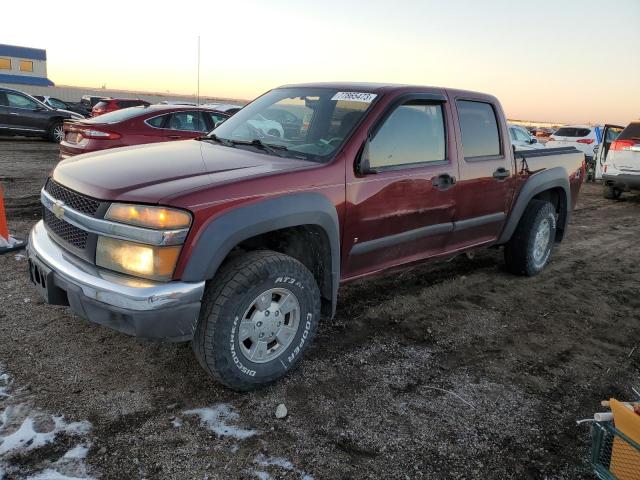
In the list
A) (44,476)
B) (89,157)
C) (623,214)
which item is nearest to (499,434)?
(44,476)

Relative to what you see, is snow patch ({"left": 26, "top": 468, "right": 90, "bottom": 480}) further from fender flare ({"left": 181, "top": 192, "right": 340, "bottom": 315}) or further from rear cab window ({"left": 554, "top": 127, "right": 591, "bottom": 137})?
rear cab window ({"left": 554, "top": 127, "right": 591, "bottom": 137})

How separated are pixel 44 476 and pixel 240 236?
1402mm

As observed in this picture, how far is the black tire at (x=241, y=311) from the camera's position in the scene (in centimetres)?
271

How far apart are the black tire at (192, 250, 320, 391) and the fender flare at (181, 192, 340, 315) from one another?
0.47 feet

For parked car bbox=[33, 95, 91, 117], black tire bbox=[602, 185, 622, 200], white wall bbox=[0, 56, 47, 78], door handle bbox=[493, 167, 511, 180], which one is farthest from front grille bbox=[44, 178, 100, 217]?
white wall bbox=[0, 56, 47, 78]

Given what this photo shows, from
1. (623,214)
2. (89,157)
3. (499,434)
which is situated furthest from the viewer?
(623,214)

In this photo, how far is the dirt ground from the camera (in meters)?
2.45

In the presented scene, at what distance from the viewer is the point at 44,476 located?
2244 millimetres

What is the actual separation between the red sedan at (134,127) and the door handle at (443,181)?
5736mm

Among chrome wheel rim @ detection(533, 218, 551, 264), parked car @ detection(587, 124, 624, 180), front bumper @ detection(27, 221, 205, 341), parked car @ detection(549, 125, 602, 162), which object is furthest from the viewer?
parked car @ detection(549, 125, 602, 162)

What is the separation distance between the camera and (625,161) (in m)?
10.4

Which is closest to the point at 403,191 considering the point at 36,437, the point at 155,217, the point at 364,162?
the point at 364,162

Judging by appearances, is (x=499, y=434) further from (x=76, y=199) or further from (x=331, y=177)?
(x=76, y=199)

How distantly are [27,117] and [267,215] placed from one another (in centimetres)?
1517
